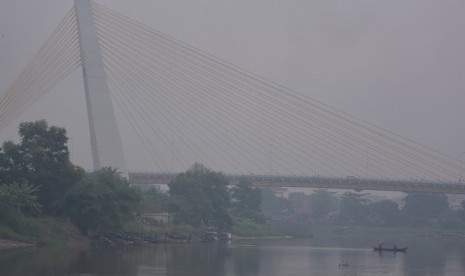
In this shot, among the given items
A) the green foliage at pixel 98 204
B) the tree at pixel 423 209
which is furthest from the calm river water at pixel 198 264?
→ the tree at pixel 423 209

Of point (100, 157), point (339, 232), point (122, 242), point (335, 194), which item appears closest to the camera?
point (100, 157)

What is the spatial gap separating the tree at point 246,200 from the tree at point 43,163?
82.5 ft

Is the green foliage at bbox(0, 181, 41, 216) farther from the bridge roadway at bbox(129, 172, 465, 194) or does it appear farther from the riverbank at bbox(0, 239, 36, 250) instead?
the bridge roadway at bbox(129, 172, 465, 194)

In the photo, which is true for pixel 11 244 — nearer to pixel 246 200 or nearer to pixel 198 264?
pixel 198 264

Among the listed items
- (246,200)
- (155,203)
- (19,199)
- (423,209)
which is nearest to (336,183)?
(246,200)

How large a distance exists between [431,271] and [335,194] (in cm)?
9123

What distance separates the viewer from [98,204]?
37.3 meters

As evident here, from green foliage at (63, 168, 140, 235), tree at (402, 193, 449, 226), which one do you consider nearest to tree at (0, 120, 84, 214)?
green foliage at (63, 168, 140, 235)

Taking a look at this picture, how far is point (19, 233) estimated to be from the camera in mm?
33875

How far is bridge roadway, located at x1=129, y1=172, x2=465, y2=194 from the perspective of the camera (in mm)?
58781

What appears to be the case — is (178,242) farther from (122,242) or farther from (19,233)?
(19,233)

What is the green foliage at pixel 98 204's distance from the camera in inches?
1471

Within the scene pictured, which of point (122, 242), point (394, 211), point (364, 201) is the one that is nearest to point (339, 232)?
point (394, 211)

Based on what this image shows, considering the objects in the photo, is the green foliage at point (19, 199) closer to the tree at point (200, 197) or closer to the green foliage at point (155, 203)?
the green foliage at point (155, 203)
